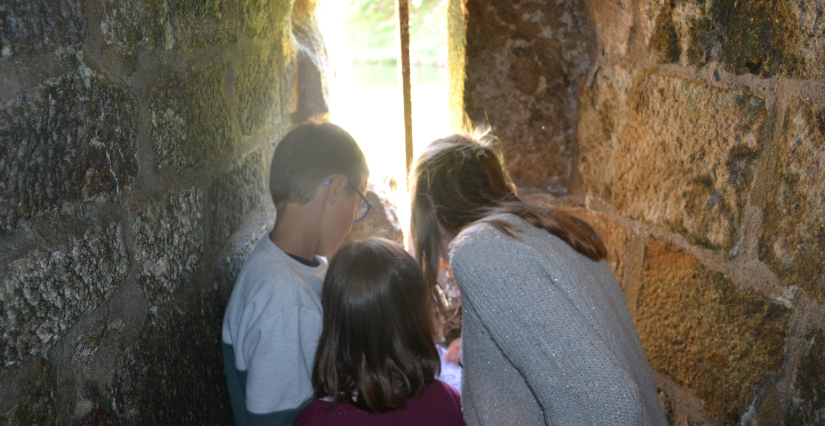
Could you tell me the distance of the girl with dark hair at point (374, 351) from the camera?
1.25 m

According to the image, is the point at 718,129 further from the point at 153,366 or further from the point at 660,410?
the point at 153,366

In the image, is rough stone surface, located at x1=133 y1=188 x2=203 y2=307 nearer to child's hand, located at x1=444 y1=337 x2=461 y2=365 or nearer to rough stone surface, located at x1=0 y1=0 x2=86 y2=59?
rough stone surface, located at x1=0 y1=0 x2=86 y2=59

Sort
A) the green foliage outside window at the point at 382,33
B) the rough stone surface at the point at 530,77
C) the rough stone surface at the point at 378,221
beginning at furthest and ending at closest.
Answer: the green foliage outside window at the point at 382,33 → the rough stone surface at the point at 378,221 → the rough stone surface at the point at 530,77

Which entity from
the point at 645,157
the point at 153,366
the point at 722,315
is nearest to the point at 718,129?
the point at 645,157

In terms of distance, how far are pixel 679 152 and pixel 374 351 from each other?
0.78m

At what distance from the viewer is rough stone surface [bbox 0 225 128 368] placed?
0.66 metres

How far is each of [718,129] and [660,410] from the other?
0.62 m

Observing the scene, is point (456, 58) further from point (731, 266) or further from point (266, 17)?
point (731, 266)

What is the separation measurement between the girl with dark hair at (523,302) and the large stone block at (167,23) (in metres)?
0.51

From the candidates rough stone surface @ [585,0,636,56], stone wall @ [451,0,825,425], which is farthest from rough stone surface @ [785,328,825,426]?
rough stone surface @ [585,0,636,56]

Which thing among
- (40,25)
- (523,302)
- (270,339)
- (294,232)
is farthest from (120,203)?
(523,302)

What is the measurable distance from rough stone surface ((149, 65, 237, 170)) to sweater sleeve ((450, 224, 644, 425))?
53 cm

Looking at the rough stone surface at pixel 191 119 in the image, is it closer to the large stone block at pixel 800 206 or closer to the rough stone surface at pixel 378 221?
the rough stone surface at pixel 378 221

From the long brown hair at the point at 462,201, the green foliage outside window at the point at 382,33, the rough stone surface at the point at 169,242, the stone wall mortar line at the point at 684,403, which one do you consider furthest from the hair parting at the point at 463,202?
the green foliage outside window at the point at 382,33
